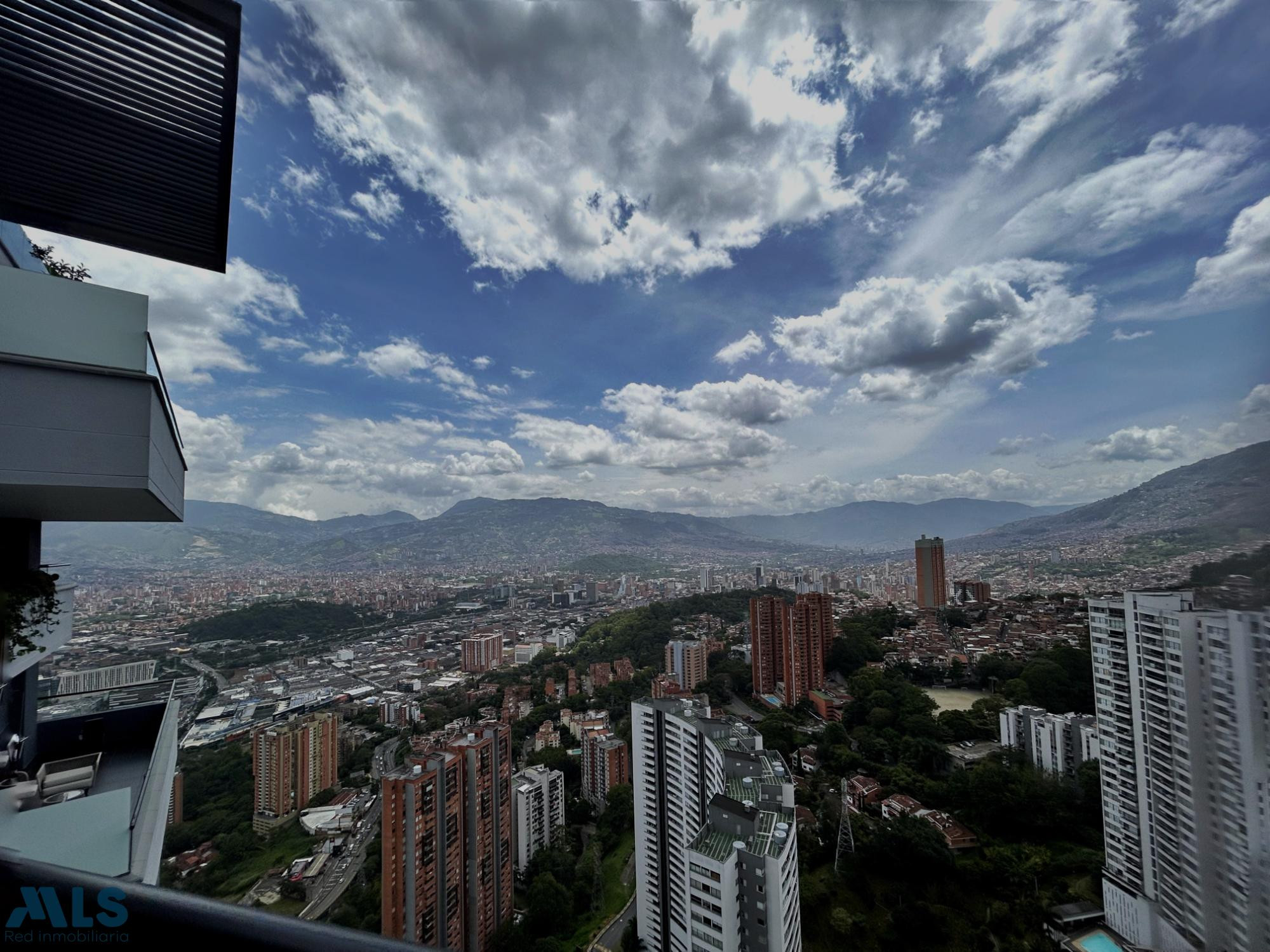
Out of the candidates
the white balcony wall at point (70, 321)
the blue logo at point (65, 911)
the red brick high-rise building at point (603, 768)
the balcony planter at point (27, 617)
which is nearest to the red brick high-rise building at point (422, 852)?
the red brick high-rise building at point (603, 768)

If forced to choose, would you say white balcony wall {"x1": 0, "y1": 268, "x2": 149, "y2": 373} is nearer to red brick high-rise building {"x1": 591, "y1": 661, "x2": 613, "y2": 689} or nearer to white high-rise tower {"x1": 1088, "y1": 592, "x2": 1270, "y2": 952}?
white high-rise tower {"x1": 1088, "y1": 592, "x2": 1270, "y2": 952}

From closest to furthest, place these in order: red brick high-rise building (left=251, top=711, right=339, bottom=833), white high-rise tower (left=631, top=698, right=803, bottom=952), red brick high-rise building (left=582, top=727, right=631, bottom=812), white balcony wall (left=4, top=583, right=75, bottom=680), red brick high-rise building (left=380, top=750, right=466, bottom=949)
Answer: white balcony wall (left=4, top=583, right=75, bottom=680) → white high-rise tower (left=631, top=698, right=803, bottom=952) → red brick high-rise building (left=380, top=750, right=466, bottom=949) → red brick high-rise building (left=251, top=711, right=339, bottom=833) → red brick high-rise building (left=582, top=727, right=631, bottom=812)

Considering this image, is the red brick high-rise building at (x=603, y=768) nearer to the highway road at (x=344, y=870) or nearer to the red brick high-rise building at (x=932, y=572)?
the highway road at (x=344, y=870)

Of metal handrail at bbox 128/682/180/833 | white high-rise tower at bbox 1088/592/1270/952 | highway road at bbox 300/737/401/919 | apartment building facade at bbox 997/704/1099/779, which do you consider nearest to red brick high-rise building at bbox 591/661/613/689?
highway road at bbox 300/737/401/919

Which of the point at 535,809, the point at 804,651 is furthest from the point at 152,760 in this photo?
the point at 804,651

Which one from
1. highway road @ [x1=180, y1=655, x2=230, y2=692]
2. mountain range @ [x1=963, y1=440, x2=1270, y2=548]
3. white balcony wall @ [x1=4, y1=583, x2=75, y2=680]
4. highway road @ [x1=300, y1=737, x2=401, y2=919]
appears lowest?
highway road @ [x1=300, y1=737, x2=401, y2=919]

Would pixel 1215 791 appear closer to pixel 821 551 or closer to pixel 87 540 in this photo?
pixel 87 540

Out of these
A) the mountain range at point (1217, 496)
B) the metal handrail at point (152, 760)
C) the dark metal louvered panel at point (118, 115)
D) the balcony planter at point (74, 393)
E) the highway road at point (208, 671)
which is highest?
the dark metal louvered panel at point (118, 115)

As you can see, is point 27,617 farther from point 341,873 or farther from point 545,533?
point 545,533
